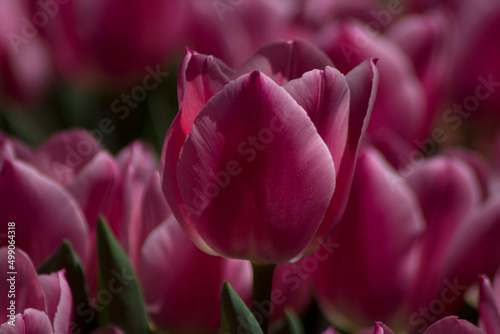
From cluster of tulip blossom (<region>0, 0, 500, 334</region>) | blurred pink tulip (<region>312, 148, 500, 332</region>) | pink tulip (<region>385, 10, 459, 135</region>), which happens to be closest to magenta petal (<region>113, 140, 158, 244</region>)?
cluster of tulip blossom (<region>0, 0, 500, 334</region>)

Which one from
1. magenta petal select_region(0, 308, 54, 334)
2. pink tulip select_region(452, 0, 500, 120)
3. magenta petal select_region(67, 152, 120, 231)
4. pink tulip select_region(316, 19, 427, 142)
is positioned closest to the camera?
magenta petal select_region(0, 308, 54, 334)

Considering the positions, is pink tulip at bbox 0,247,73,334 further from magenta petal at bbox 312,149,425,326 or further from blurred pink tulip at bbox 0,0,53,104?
blurred pink tulip at bbox 0,0,53,104

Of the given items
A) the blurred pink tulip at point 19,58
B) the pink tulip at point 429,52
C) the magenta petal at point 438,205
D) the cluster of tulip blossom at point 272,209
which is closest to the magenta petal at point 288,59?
the cluster of tulip blossom at point 272,209

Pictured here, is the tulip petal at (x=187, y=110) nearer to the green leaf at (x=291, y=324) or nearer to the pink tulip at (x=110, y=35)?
the green leaf at (x=291, y=324)

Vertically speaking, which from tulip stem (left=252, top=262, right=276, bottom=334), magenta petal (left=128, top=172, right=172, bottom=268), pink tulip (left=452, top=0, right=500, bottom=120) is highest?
magenta petal (left=128, top=172, right=172, bottom=268)

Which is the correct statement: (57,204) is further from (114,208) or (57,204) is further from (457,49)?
(457,49)

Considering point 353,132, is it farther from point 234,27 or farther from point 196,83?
point 234,27

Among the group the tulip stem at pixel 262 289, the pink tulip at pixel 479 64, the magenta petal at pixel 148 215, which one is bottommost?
the pink tulip at pixel 479 64

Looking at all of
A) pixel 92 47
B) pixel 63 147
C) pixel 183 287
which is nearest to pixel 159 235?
pixel 183 287
